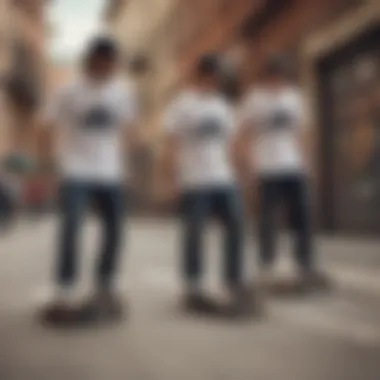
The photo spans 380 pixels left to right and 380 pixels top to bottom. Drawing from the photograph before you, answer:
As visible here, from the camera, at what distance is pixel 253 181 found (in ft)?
2.54

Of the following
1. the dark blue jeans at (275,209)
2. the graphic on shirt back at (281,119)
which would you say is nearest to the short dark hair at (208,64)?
the graphic on shirt back at (281,119)

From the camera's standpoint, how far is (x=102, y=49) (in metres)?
0.60

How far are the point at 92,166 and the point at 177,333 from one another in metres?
0.19

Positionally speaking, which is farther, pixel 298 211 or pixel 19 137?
pixel 298 211

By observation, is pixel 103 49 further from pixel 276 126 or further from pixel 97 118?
pixel 276 126

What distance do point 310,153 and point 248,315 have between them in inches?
8.0

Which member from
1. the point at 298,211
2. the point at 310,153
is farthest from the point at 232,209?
the point at 310,153

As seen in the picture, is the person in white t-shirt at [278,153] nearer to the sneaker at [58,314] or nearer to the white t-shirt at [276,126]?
the white t-shirt at [276,126]

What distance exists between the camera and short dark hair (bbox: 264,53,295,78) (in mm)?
640

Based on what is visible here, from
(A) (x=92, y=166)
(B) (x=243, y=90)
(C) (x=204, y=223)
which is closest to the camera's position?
(B) (x=243, y=90)

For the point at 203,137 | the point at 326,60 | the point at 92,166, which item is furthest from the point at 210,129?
the point at 326,60

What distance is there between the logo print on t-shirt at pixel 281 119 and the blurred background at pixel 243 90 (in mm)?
87

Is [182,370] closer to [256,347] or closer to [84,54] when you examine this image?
[256,347]

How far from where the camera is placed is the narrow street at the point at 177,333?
549 millimetres
